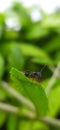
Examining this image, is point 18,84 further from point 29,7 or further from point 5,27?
point 29,7

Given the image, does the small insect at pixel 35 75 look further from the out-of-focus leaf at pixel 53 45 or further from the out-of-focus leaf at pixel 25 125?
the out-of-focus leaf at pixel 53 45

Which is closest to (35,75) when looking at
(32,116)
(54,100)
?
(32,116)

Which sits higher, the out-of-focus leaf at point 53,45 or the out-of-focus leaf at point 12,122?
the out-of-focus leaf at point 53,45

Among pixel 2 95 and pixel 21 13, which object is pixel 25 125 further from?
pixel 21 13

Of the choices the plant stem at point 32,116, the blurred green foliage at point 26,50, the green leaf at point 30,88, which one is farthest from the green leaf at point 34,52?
the green leaf at point 30,88

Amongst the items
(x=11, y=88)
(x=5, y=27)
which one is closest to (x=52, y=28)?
(x=5, y=27)

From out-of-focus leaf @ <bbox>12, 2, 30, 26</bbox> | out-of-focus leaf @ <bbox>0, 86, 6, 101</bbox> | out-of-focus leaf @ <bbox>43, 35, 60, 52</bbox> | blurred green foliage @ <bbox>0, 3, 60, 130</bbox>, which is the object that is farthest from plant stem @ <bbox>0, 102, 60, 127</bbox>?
out-of-focus leaf @ <bbox>12, 2, 30, 26</bbox>
